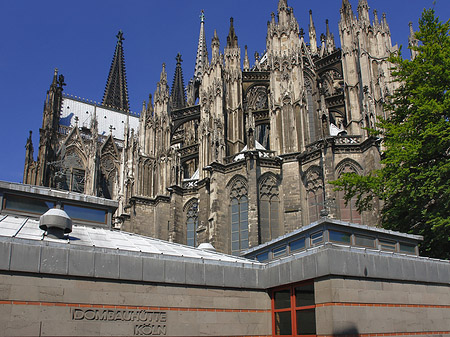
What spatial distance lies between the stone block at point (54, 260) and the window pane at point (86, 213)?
534 cm

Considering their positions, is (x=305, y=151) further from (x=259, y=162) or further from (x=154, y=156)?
(x=154, y=156)

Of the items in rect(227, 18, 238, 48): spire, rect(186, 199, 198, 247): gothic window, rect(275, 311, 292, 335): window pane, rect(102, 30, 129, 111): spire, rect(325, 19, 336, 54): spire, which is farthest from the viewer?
rect(102, 30, 129, 111): spire

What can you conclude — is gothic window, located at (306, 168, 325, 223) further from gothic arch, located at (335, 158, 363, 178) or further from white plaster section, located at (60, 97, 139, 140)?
white plaster section, located at (60, 97, 139, 140)

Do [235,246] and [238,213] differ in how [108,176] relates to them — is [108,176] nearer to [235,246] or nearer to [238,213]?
[238,213]

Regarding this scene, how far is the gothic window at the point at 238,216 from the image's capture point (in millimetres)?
29312

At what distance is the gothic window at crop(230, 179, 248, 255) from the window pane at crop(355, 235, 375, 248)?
15272mm

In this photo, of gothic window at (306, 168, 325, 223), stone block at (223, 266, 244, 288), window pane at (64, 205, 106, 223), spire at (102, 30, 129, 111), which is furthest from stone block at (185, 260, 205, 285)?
spire at (102, 30, 129, 111)

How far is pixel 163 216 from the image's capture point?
Answer: 36.4 metres

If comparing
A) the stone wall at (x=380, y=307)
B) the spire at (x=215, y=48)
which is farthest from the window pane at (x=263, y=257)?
the spire at (x=215, y=48)

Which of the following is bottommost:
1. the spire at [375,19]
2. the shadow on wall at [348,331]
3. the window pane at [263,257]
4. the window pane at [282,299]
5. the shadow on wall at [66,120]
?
the shadow on wall at [348,331]

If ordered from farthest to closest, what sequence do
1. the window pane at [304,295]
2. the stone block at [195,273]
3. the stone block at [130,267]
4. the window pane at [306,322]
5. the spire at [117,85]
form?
the spire at [117,85] → the stone block at [195,273] → the window pane at [304,295] → the window pane at [306,322] → the stone block at [130,267]

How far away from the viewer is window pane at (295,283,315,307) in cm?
1189

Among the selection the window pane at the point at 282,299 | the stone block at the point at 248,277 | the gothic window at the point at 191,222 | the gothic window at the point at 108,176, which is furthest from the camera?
the gothic window at the point at 108,176

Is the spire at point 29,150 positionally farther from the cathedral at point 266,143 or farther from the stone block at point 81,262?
the stone block at point 81,262
